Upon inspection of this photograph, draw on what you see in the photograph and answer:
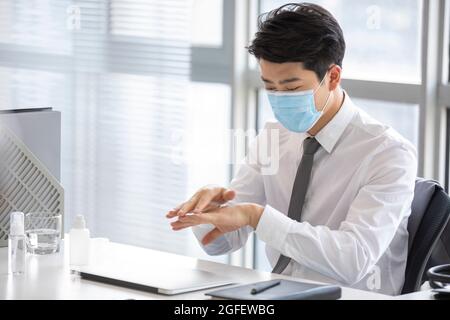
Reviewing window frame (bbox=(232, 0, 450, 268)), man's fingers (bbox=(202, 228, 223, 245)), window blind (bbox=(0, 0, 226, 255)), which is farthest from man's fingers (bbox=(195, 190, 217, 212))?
window blind (bbox=(0, 0, 226, 255))

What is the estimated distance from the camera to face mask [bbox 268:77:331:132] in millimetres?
2525

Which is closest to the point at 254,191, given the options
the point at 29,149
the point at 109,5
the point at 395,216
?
the point at 395,216

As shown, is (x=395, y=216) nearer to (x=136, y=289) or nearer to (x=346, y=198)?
(x=346, y=198)

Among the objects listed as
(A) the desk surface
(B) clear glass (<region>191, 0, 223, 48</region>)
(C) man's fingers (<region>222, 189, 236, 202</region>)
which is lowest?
(A) the desk surface

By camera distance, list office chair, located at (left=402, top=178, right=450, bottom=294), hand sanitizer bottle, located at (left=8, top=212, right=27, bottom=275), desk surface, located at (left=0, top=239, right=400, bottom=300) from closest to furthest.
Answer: desk surface, located at (left=0, top=239, right=400, bottom=300)
hand sanitizer bottle, located at (left=8, top=212, right=27, bottom=275)
office chair, located at (left=402, top=178, right=450, bottom=294)

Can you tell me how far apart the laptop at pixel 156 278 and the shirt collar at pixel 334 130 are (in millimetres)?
557

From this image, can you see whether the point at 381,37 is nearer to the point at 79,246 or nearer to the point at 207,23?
the point at 207,23

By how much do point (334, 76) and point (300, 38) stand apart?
17cm

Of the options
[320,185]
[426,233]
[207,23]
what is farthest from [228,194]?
[207,23]

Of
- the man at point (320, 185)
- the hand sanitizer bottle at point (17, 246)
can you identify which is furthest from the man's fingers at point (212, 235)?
the hand sanitizer bottle at point (17, 246)

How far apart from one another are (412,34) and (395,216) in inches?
48.1

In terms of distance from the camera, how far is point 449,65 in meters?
3.31

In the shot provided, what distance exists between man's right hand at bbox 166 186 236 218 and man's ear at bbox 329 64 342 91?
44cm

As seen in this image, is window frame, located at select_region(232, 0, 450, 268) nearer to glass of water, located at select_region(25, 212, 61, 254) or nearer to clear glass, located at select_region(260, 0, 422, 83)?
clear glass, located at select_region(260, 0, 422, 83)
